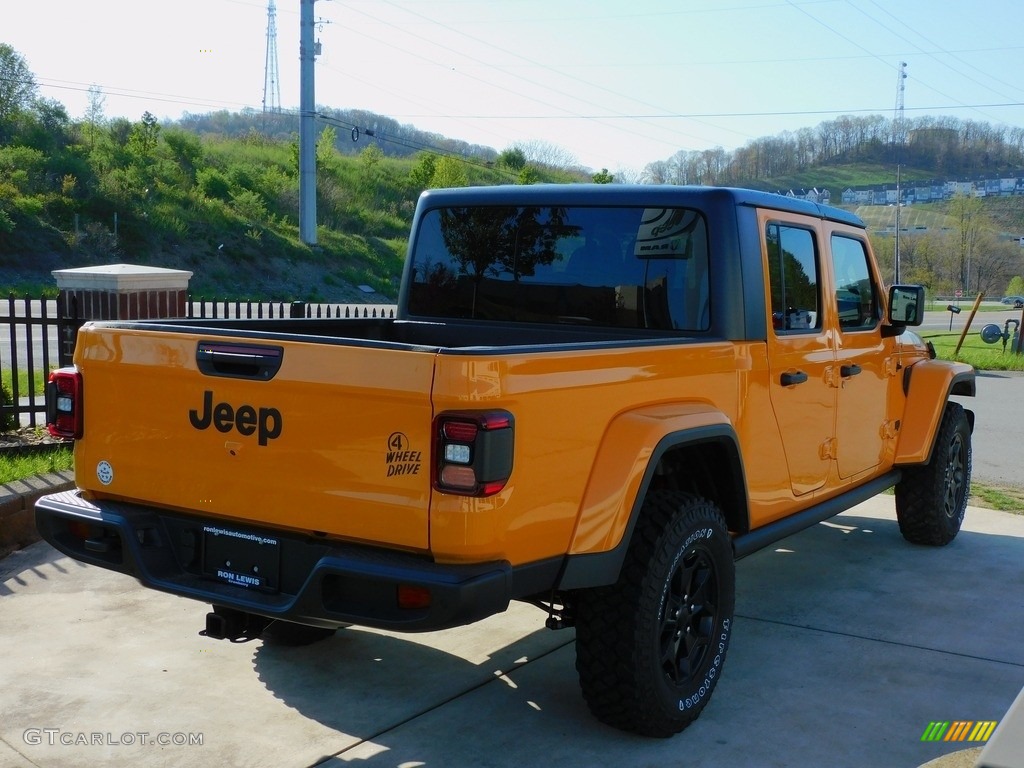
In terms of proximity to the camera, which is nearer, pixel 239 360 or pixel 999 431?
pixel 239 360

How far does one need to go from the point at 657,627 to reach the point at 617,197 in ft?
6.32

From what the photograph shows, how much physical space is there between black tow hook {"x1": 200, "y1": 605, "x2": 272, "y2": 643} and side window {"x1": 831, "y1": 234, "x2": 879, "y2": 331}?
3.18 metres

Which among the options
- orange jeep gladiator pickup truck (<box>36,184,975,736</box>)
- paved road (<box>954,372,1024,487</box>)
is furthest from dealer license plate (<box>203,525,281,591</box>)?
paved road (<box>954,372,1024,487</box>)

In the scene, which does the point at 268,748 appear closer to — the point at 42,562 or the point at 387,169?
the point at 42,562

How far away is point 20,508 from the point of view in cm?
582

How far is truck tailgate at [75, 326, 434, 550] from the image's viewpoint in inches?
119

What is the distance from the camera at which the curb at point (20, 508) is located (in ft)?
18.8

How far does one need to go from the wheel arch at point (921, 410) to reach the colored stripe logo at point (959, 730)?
227 centimetres

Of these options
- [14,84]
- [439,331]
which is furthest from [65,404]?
[14,84]

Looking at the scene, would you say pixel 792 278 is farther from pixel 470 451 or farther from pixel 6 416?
pixel 6 416

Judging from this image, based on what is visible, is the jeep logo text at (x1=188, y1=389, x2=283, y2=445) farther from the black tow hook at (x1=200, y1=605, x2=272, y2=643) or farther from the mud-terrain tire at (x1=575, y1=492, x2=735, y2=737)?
the mud-terrain tire at (x1=575, y1=492, x2=735, y2=737)

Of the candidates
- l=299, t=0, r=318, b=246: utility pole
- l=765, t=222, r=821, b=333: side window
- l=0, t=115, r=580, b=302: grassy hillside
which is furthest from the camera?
l=0, t=115, r=580, b=302: grassy hillside

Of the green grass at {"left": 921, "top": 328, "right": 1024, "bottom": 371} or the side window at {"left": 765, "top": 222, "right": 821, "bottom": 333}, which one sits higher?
the side window at {"left": 765, "top": 222, "right": 821, "bottom": 333}

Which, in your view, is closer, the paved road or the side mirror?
the side mirror
